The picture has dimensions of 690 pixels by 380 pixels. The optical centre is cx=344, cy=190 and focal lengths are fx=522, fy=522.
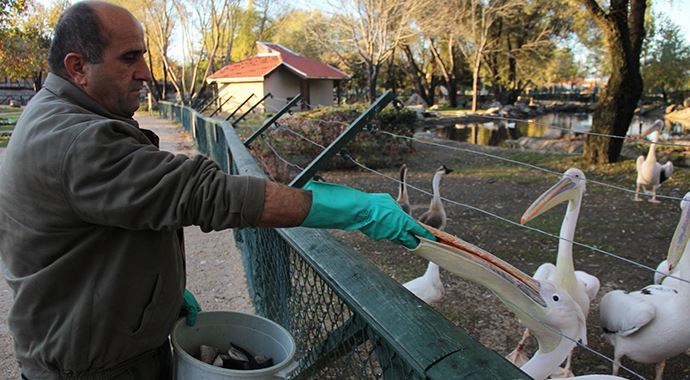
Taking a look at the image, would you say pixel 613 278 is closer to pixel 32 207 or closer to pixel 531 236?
pixel 531 236

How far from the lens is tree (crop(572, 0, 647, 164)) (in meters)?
10.7

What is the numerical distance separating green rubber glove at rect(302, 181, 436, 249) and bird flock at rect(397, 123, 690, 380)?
0.27ft

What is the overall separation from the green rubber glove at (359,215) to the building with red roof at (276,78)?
104 ft

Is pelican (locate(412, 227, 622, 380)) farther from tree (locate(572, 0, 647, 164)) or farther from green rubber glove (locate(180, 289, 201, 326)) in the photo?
tree (locate(572, 0, 647, 164))

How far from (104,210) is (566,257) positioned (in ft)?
10.6

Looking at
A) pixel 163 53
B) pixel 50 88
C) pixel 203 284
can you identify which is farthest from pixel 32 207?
pixel 163 53

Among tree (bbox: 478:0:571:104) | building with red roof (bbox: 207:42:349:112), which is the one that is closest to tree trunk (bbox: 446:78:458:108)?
tree (bbox: 478:0:571:104)

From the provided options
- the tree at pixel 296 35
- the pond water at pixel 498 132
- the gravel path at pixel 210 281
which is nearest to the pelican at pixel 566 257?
the gravel path at pixel 210 281

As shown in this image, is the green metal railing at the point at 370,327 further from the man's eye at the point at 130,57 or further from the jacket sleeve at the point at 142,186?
the man's eye at the point at 130,57

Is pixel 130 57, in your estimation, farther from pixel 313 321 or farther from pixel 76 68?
→ pixel 313 321

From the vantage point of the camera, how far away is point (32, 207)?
4.67 ft

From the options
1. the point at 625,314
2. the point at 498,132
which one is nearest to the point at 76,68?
the point at 625,314

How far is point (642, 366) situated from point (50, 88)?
A: 13.9 feet

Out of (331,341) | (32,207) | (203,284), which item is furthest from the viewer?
(203,284)
